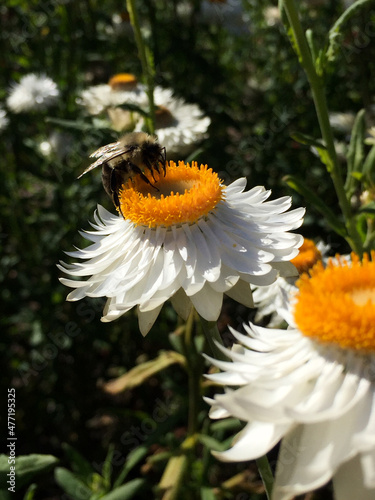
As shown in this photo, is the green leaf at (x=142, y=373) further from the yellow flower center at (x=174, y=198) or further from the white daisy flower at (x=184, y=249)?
the yellow flower center at (x=174, y=198)

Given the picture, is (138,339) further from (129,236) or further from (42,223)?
(129,236)

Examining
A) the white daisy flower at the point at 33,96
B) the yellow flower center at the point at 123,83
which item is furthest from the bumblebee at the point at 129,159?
the white daisy flower at the point at 33,96

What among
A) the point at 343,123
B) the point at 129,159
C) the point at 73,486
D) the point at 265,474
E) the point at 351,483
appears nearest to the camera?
the point at 351,483

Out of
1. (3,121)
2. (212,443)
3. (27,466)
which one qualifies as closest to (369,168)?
(212,443)

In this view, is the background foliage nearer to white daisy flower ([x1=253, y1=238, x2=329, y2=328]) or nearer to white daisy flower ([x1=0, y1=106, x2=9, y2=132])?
white daisy flower ([x1=0, y1=106, x2=9, y2=132])

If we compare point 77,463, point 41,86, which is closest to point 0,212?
point 41,86

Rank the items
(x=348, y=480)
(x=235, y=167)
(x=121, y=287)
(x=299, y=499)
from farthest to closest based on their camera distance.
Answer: (x=235, y=167), (x=299, y=499), (x=121, y=287), (x=348, y=480)

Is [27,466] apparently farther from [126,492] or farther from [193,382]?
[193,382]
